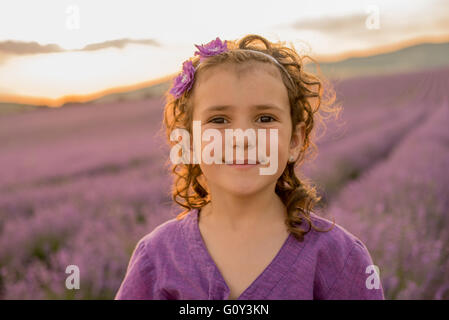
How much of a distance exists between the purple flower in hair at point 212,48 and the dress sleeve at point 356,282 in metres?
0.76

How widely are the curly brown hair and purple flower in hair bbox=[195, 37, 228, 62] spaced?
0.08ft

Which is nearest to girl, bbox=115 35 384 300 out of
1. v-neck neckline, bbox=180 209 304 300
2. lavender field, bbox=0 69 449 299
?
v-neck neckline, bbox=180 209 304 300

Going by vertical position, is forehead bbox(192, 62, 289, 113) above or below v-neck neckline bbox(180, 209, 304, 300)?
above

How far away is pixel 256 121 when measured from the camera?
1354 millimetres

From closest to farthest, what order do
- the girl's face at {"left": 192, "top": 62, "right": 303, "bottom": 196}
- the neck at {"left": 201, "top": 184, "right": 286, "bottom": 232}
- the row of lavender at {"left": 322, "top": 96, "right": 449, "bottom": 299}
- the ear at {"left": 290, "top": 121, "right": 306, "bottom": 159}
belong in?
1. the girl's face at {"left": 192, "top": 62, "right": 303, "bottom": 196}
2. the neck at {"left": 201, "top": 184, "right": 286, "bottom": 232}
3. the ear at {"left": 290, "top": 121, "right": 306, "bottom": 159}
4. the row of lavender at {"left": 322, "top": 96, "right": 449, "bottom": 299}

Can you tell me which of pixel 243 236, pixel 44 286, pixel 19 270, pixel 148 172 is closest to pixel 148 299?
pixel 243 236

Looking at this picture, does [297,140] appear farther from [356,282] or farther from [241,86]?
[356,282]

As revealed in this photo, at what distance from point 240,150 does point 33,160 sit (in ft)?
23.0

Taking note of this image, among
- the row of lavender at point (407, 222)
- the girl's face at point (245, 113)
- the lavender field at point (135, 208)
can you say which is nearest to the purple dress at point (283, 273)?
the girl's face at point (245, 113)

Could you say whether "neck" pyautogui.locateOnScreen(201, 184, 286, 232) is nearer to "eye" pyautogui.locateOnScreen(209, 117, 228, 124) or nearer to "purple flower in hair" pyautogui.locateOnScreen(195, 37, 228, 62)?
"eye" pyautogui.locateOnScreen(209, 117, 228, 124)

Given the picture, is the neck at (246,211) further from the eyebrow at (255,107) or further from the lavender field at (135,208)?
the lavender field at (135,208)

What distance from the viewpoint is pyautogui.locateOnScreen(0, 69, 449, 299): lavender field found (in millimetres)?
2850

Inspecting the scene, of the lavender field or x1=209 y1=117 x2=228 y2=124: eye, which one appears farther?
the lavender field
